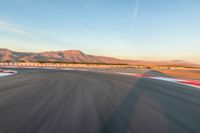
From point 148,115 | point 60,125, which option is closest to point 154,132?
point 148,115

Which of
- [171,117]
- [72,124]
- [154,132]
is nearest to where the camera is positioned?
[154,132]

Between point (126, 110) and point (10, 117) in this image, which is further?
point (126, 110)

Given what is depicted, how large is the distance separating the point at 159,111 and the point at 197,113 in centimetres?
119

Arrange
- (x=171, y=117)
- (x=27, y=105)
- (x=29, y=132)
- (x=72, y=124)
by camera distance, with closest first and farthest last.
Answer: (x=29, y=132) → (x=72, y=124) → (x=171, y=117) → (x=27, y=105)

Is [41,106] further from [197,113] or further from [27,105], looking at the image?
[197,113]

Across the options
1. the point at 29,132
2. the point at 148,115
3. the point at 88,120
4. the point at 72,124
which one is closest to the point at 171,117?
the point at 148,115

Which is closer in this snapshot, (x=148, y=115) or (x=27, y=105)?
(x=148, y=115)

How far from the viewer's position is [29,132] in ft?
11.1

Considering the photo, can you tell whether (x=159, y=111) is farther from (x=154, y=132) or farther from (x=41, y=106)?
(x=41, y=106)

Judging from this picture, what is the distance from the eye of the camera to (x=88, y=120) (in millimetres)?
4254

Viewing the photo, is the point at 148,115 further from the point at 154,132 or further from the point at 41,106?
the point at 41,106

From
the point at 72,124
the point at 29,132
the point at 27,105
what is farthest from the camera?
the point at 27,105

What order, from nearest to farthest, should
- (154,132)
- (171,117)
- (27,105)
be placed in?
(154,132)
(171,117)
(27,105)

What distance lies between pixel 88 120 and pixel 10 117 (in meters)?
2.07
